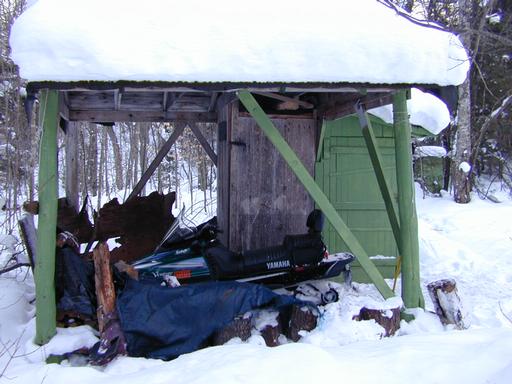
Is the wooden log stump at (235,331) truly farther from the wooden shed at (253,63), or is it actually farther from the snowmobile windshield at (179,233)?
the snowmobile windshield at (179,233)

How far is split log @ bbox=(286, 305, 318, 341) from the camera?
4227mm

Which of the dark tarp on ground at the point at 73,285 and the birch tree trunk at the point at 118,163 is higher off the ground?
the birch tree trunk at the point at 118,163

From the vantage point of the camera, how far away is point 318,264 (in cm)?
511

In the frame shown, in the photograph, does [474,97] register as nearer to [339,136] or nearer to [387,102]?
[339,136]

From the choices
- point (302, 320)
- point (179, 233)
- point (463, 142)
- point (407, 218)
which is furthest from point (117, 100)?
point (463, 142)

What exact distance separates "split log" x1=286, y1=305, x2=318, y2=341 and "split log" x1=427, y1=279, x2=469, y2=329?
1.13m

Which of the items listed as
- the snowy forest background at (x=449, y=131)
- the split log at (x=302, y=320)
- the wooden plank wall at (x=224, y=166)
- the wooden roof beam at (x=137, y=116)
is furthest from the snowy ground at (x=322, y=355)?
the snowy forest background at (x=449, y=131)

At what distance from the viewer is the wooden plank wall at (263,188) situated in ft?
19.9

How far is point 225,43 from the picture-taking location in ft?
12.6

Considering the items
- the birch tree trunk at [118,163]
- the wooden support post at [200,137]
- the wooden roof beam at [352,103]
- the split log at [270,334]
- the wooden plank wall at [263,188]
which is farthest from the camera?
the birch tree trunk at [118,163]

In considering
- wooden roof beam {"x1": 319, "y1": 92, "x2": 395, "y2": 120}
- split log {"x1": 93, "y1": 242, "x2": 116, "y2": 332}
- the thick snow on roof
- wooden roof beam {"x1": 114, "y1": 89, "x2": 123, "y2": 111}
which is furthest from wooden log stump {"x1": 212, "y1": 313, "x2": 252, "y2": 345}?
wooden roof beam {"x1": 114, "y1": 89, "x2": 123, "y2": 111}

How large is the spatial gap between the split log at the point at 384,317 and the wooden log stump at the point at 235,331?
930mm

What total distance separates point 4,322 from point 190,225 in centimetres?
204

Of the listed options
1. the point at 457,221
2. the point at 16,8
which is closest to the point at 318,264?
the point at 457,221
